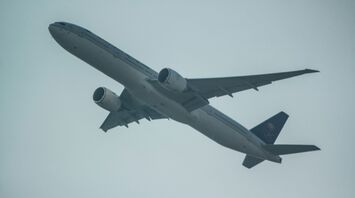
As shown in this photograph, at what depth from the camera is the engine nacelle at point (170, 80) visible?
92.6 feet

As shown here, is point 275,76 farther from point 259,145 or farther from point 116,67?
point 116,67

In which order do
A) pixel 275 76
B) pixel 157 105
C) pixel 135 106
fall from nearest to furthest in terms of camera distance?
pixel 275 76, pixel 157 105, pixel 135 106

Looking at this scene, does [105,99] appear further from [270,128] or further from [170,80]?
[270,128]

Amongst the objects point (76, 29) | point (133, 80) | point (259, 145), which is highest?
point (76, 29)

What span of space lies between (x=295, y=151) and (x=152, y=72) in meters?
11.5

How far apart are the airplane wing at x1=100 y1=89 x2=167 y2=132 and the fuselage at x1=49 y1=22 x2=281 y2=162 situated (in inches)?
176

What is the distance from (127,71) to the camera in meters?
29.3

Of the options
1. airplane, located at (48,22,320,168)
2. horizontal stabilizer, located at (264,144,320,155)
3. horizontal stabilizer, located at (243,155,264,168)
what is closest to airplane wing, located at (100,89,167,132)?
airplane, located at (48,22,320,168)

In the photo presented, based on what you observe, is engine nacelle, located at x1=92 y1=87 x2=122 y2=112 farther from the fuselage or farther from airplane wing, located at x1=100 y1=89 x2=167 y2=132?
the fuselage

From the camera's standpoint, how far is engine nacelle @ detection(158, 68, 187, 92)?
28234 millimetres

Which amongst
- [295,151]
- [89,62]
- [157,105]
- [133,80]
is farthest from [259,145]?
[89,62]

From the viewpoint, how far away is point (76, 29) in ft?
97.5

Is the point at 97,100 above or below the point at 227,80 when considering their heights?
below

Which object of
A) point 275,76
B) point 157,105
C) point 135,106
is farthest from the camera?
point 135,106
